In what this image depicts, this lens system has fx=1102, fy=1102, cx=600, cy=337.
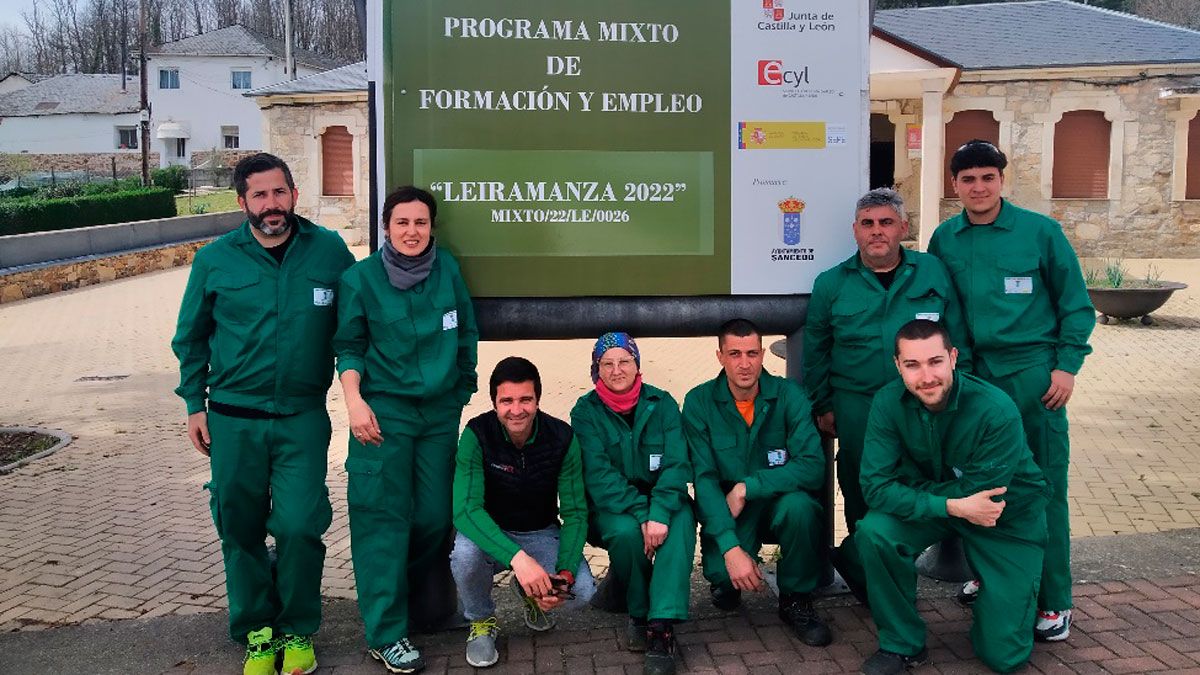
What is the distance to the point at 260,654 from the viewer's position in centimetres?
411

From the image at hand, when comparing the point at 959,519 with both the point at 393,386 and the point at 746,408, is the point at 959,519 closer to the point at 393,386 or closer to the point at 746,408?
the point at 746,408

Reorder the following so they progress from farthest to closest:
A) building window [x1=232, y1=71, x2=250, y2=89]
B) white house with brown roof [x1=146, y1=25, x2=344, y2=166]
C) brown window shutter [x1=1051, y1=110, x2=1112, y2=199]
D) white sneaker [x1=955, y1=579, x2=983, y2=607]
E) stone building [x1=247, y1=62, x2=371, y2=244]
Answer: building window [x1=232, y1=71, x2=250, y2=89] < white house with brown roof [x1=146, y1=25, x2=344, y2=166] < stone building [x1=247, y1=62, x2=371, y2=244] < brown window shutter [x1=1051, y1=110, x2=1112, y2=199] < white sneaker [x1=955, y1=579, x2=983, y2=607]

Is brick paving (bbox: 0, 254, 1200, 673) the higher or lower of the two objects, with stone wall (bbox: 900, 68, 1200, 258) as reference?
lower

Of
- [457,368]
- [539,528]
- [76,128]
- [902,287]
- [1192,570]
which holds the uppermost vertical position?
[76,128]

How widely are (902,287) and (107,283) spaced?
20.4 metres

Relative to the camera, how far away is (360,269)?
418 cm

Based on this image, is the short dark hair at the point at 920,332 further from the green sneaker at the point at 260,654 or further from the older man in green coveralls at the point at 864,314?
the green sneaker at the point at 260,654

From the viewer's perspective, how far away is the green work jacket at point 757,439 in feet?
14.8

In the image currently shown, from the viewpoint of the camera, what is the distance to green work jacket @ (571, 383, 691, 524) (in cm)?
440

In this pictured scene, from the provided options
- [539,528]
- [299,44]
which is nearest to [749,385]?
[539,528]

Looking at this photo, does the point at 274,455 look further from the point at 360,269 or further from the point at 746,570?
the point at 746,570

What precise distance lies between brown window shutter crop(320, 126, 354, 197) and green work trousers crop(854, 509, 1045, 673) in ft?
78.7

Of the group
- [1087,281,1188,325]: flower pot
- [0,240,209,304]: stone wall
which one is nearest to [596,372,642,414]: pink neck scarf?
[1087,281,1188,325]: flower pot

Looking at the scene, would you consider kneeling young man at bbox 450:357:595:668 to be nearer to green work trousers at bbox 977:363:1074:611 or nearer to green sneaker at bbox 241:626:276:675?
green sneaker at bbox 241:626:276:675
